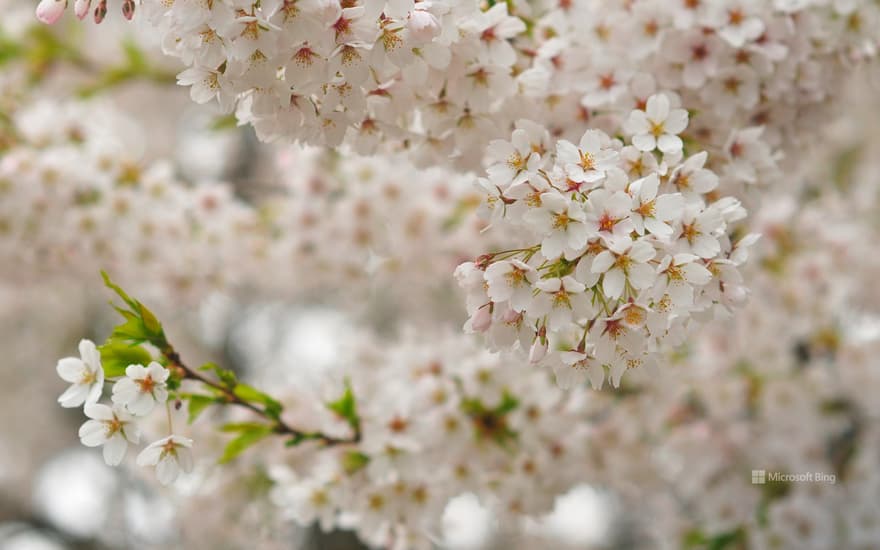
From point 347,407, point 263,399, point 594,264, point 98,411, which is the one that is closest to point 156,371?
point 98,411

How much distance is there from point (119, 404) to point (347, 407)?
0.78 meters

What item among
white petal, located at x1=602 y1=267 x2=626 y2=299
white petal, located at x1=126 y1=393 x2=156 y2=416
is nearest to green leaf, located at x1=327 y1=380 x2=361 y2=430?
white petal, located at x1=126 y1=393 x2=156 y2=416

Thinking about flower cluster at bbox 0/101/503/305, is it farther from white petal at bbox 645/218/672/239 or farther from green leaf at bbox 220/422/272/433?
white petal at bbox 645/218/672/239

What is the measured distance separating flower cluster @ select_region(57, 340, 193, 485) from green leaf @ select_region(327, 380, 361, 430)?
639mm

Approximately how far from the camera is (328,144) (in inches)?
71.3

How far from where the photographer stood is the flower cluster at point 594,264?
146 cm

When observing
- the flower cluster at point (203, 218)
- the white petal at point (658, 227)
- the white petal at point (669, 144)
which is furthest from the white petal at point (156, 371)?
the flower cluster at point (203, 218)

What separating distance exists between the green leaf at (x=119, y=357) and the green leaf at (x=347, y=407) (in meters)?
0.62

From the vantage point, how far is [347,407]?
7.63 feet

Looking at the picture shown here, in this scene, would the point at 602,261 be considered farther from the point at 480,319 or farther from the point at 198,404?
the point at 198,404

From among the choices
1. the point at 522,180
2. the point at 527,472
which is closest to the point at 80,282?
the point at 527,472

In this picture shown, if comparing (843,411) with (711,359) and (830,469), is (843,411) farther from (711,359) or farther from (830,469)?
(711,359)

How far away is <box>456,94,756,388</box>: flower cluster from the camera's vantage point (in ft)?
4.81

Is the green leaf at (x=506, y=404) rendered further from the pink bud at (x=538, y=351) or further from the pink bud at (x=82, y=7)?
the pink bud at (x=82, y=7)
